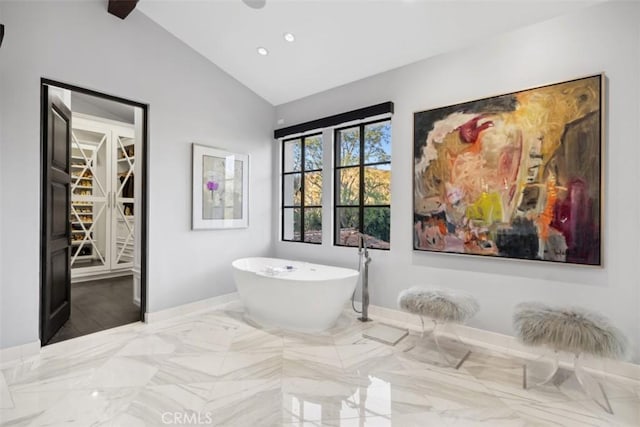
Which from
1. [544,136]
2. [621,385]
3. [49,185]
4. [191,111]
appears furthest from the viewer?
[191,111]

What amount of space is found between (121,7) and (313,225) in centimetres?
300

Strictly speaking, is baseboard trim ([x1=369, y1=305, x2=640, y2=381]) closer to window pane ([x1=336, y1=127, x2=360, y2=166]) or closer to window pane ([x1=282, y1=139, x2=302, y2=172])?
window pane ([x1=336, y1=127, x2=360, y2=166])

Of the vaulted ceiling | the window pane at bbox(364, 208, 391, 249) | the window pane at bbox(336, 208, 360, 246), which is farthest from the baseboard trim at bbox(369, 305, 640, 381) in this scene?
the vaulted ceiling

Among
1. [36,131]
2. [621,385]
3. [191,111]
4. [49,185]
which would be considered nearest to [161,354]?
[49,185]

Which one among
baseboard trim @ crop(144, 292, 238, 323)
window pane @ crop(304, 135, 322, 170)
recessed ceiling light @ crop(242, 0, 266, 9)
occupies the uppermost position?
recessed ceiling light @ crop(242, 0, 266, 9)

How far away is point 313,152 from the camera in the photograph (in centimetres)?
423

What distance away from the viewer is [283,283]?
2984 mm

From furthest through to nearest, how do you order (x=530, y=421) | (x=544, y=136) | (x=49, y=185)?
1. (x=49, y=185)
2. (x=544, y=136)
3. (x=530, y=421)

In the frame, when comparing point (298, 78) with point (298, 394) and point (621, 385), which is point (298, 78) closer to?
point (298, 394)

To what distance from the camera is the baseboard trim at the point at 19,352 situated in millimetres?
2354

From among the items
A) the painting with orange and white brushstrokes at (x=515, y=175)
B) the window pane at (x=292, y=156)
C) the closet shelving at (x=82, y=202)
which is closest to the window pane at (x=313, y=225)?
the window pane at (x=292, y=156)

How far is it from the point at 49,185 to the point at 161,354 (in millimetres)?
1774

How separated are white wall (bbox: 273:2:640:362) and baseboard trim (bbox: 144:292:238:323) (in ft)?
5.47

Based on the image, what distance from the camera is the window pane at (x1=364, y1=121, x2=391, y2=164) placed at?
3.51 metres
